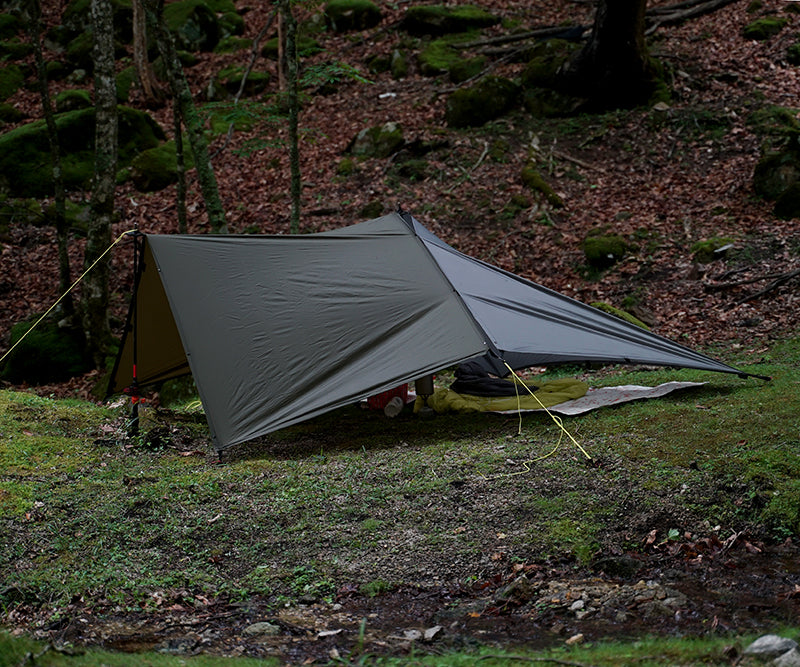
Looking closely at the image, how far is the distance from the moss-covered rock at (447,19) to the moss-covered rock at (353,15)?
108 cm

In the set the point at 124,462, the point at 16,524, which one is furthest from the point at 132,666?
the point at 124,462

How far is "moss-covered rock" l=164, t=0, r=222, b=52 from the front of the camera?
16328 millimetres

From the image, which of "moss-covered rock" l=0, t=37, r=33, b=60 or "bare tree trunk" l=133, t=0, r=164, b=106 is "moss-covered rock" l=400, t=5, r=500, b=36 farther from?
"moss-covered rock" l=0, t=37, r=33, b=60

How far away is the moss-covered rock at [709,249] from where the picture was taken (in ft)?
28.5

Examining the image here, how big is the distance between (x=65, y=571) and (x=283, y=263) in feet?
10.0

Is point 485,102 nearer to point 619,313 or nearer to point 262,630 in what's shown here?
point 619,313

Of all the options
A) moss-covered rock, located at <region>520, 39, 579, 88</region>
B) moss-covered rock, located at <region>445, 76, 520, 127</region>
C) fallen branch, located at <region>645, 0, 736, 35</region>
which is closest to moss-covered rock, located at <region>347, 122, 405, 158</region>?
moss-covered rock, located at <region>445, 76, 520, 127</region>

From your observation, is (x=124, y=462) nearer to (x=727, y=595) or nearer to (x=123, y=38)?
(x=727, y=595)

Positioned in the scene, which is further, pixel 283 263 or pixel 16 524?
pixel 283 263

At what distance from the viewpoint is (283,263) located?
19.1 ft

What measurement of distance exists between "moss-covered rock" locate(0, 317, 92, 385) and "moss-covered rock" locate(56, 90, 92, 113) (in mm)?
6461

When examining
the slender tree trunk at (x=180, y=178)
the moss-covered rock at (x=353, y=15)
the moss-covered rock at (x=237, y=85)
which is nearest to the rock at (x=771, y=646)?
the slender tree trunk at (x=180, y=178)

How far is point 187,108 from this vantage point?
336 inches

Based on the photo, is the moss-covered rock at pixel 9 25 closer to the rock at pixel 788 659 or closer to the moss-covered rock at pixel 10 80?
the moss-covered rock at pixel 10 80
